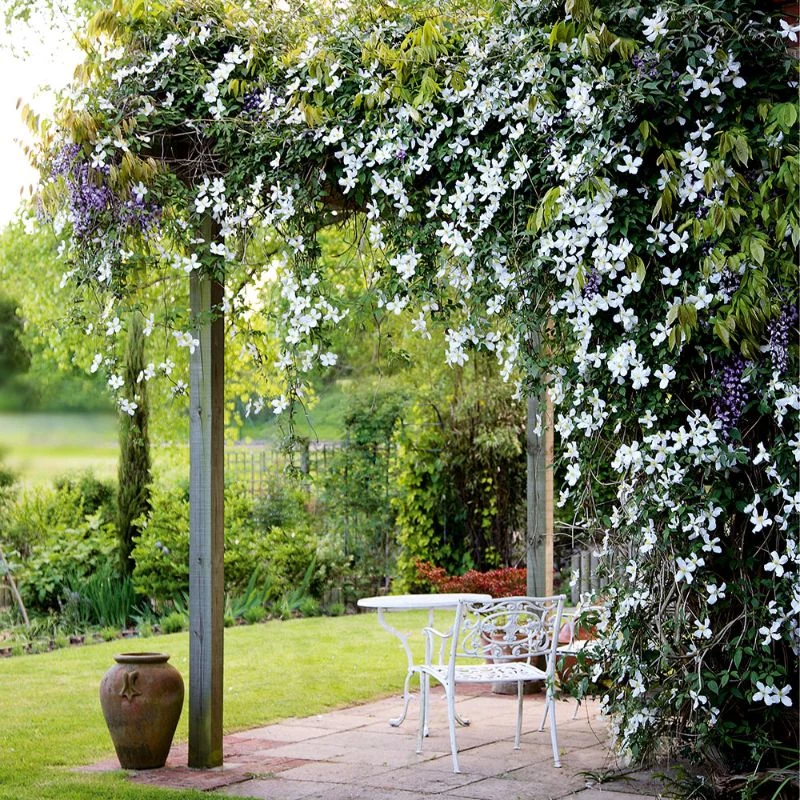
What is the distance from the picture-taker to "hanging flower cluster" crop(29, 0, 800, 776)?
3.80 meters

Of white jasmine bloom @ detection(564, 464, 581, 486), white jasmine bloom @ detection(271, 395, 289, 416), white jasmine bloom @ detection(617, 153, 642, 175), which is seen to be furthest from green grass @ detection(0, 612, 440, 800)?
white jasmine bloom @ detection(617, 153, 642, 175)

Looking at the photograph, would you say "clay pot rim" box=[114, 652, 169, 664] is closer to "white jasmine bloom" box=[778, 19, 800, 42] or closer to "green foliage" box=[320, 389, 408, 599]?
"white jasmine bloom" box=[778, 19, 800, 42]

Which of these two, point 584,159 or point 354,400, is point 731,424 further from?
point 354,400

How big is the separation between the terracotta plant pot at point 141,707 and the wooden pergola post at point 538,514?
2.48 metres

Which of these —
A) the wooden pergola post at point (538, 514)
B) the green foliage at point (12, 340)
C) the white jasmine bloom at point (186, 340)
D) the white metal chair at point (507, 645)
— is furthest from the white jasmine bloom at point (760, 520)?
the green foliage at point (12, 340)

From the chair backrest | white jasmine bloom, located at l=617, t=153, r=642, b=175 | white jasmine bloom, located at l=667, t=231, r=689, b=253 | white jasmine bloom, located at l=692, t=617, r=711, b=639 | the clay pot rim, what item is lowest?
the clay pot rim

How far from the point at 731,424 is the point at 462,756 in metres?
2.29

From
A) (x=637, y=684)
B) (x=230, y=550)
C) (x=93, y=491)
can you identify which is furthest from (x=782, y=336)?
(x=93, y=491)

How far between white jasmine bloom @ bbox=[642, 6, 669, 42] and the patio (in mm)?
2744

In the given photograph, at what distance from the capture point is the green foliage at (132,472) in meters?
10.4

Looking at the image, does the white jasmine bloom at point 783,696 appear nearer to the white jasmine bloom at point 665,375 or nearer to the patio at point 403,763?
the patio at point 403,763

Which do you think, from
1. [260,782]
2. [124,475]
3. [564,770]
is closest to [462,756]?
[564,770]

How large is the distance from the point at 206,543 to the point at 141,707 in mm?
746

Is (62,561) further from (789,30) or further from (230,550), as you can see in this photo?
(789,30)
